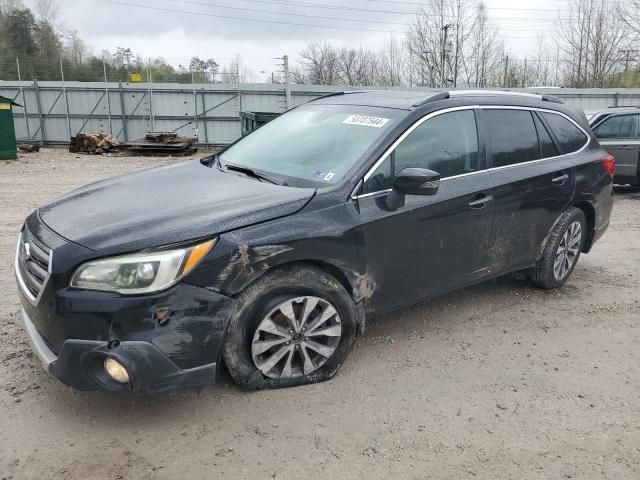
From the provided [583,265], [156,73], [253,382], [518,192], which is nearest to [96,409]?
[253,382]

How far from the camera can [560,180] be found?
4.54 metres

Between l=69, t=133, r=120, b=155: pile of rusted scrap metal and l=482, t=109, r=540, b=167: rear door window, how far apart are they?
61.5ft

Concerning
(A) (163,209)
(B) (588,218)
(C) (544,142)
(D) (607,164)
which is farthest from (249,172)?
(D) (607,164)

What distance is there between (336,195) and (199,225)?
0.87 m

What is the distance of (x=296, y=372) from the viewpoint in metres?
3.21

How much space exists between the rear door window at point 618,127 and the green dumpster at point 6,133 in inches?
633

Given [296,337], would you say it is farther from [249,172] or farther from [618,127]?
[618,127]

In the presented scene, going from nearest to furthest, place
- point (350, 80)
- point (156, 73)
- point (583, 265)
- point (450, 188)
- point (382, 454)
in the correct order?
1. point (382, 454)
2. point (450, 188)
3. point (583, 265)
4. point (156, 73)
5. point (350, 80)

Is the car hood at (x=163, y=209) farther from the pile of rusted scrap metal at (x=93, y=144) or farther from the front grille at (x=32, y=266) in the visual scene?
the pile of rusted scrap metal at (x=93, y=144)

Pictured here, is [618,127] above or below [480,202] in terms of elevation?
above

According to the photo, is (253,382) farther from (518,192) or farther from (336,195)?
(518,192)

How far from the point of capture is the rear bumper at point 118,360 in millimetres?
2588

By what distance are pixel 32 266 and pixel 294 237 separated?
1.40 meters

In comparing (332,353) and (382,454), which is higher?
(332,353)
